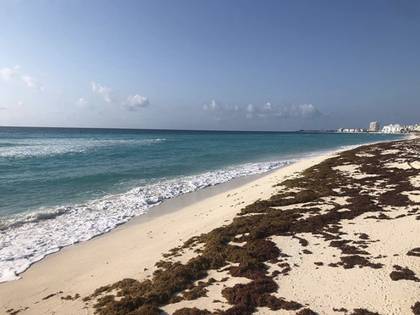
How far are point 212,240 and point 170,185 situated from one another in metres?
12.8

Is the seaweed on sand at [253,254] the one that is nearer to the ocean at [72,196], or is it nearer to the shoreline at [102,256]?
the shoreline at [102,256]

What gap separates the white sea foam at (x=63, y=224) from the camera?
1144cm

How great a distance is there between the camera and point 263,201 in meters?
16.4

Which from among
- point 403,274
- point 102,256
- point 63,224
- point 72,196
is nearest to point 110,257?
point 102,256

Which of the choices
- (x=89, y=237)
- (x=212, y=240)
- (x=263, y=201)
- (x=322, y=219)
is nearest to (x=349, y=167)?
(x=263, y=201)

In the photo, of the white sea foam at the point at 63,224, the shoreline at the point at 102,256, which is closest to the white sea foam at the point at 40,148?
the white sea foam at the point at 63,224

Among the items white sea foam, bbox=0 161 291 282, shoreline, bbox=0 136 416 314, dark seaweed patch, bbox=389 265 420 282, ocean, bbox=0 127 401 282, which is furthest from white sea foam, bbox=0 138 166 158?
dark seaweed patch, bbox=389 265 420 282

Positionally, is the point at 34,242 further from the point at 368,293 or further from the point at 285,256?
the point at 368,293

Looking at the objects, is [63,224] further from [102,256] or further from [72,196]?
[72,196]

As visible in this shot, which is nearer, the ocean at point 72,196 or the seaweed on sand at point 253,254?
the seaweed on sand at point 253,254

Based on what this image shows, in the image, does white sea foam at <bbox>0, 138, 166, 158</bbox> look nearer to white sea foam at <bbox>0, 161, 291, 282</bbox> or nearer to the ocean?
the ocean

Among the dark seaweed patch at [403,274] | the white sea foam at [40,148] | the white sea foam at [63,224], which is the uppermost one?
the dark seaweed patch at [403,274]

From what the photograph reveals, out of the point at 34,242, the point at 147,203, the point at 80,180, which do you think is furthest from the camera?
the point at 80,180

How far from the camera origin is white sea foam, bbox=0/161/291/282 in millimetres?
11438
